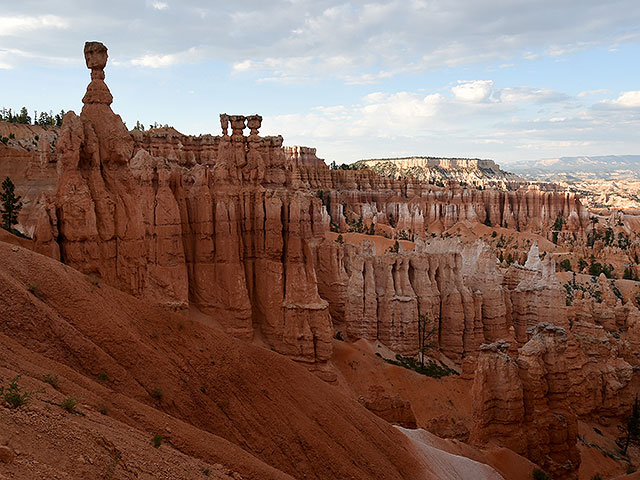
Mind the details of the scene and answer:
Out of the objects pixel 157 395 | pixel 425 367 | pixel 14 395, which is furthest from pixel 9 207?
pixel 14 395

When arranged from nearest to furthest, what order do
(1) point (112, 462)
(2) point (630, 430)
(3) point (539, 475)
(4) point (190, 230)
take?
(1) point (112, 462) < (3) point (539, 475) < (4) point (190, 230) < (2) point (630, 430)

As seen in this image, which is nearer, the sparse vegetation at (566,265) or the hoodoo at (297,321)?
the hoodoo at (297,321)

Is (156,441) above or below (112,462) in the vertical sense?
below

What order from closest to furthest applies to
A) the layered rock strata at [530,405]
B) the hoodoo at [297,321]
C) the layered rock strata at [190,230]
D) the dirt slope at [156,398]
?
1. the dirt slope at [156,398]
2. the hoodoo at [297,321]
3. the layered rock strata at [190,230]
4. the layered rock strata at [530,405]

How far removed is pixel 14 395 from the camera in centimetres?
662

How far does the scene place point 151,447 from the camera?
26.0ft

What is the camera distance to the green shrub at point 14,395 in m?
6.58

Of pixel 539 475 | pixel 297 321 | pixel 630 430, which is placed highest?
pixel 297 321

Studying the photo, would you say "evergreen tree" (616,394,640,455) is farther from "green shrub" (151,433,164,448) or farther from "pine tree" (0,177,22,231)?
"pine tree" (0,177,22,231)

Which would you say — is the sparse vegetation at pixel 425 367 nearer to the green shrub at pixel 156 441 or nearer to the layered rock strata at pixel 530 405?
the layered rock strata at pixel 530 405

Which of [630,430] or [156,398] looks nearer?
[156,398]

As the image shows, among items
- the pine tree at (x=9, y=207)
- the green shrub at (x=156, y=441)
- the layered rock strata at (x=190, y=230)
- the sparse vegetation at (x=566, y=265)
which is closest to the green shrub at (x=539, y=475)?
the layered rock strata at (x=190, y=230)

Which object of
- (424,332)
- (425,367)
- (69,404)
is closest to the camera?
(69,404)

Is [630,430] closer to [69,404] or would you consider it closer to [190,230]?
[190,230]
